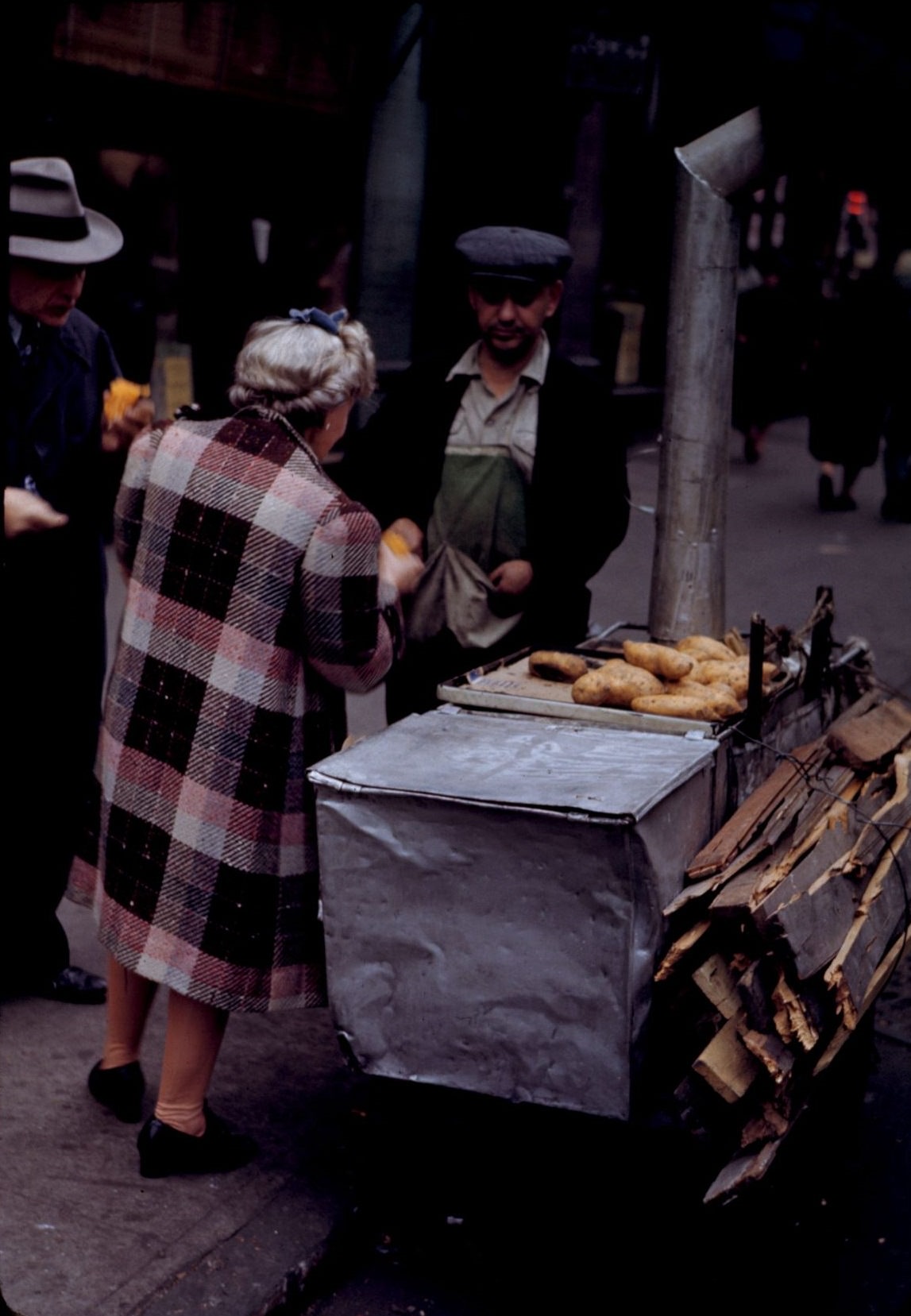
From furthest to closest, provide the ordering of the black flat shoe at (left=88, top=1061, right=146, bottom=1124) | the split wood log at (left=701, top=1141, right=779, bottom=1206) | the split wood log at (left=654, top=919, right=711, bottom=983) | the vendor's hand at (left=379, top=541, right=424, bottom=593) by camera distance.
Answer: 1. the black flat shoe at (left=88, top=1061, right=146, bottom=1124)
2. the vendor's hand at (left=379, top=541, right=424, bottom=593)
3. the split wood log at (left=654, top=919, right=711, bottom=983)
4. the split wood log at (left=701, top=1141, right=779, bottom=1206)

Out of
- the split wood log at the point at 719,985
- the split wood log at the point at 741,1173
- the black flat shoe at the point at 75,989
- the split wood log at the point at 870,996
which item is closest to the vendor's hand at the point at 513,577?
the split wood log at the point at 870,996

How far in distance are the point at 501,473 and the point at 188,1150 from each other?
1.82m

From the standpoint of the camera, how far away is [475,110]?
1191 cm

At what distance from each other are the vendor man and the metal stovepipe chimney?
0.31 m

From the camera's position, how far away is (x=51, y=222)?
12.6ft

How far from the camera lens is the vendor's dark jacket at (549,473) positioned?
13.4 feet

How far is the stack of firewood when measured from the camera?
2789 millimetres

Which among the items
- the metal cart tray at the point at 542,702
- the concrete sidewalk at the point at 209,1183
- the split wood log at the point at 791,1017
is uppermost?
the metal cart tray at the point at 542,702

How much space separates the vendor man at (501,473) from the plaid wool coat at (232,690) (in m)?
0.81

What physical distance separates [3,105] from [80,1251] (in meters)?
2.24

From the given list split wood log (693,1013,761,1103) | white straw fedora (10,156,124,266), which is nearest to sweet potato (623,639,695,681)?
split wood log (693,1013,761,1103)

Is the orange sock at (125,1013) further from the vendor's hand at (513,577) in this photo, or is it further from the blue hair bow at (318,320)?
the blue hair bow at (318,320)

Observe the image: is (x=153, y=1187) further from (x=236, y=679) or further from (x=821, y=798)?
(x=821, y=798)

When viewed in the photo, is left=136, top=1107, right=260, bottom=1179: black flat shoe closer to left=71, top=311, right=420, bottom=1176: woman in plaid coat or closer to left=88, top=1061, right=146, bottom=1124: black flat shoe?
left=71, top=311, right=420, bottom=1176: woman in plaid coat
